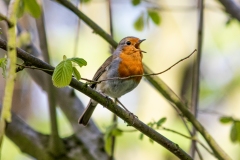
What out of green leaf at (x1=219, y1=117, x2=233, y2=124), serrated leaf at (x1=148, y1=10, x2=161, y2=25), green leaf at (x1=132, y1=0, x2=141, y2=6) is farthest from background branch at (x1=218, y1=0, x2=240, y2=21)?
green leaf at (x1=219, y1=117, x2=233, y2=124)

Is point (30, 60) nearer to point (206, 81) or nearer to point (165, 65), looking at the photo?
point (165, 65)

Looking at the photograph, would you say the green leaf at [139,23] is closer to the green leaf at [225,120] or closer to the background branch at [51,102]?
the background branch at [51,102]

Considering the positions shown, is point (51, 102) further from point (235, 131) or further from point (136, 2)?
point (235, 131)

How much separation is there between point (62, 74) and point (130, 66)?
2.16 m

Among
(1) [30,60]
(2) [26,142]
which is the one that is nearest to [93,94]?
(1) [30,60]

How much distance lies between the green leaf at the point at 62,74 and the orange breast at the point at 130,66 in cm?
200

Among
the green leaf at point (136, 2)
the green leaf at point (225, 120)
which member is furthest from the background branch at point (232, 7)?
the green leaf at point (225, 120)

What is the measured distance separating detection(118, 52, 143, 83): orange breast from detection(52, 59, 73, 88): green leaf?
200cm

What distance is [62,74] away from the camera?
2453 millimetres

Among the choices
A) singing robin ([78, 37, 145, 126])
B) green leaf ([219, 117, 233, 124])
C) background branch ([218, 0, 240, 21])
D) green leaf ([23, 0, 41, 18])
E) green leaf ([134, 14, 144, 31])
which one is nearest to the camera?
green leaf ([23, 0, 41, 18])

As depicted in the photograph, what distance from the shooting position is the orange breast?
4.50 m

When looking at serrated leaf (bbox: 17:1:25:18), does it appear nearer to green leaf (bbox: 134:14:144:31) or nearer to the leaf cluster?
green leaf (bbox: 134:14:144:31)

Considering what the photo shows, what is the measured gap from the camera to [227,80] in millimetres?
7934

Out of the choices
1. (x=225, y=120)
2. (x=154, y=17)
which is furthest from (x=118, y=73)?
(x=225, y=120)
